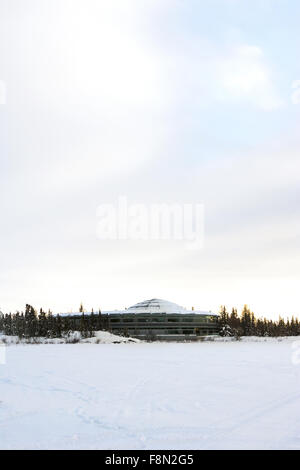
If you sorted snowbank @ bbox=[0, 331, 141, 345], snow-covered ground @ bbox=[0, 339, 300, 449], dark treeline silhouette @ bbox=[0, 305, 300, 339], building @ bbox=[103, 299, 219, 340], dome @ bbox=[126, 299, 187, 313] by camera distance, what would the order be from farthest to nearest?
dome @ bbox=[126, 299, 187, 313] → building @ bbox=[103, 299, 219, 340] → dark treeline silhouette @ bbox=[0, 305, 300, 339] → snowbank @ bbox=[0, 331, 141, 345] → snow-covered ground @ bbox=[0, 339, 300, 449]

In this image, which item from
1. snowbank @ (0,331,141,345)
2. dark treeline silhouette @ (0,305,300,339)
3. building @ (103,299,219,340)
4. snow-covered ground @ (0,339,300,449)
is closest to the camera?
snow-covered ground @ (0,339,300,449)

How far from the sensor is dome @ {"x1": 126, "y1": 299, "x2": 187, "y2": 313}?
138 meters

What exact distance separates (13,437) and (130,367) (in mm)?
10739

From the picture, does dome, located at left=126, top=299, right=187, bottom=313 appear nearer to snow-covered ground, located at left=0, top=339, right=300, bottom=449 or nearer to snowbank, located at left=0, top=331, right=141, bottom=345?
snowbank, located at left=0, top=331, right=141, bottom=345

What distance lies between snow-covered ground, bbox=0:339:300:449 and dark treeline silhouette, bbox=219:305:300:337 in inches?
4586

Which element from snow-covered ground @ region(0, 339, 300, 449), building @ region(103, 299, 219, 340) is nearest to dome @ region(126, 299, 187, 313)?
building @ region(103, 299, 219, 340)

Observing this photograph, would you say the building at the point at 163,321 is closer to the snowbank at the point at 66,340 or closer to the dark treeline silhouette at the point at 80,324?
the dark treeline silhouette at the point at 80,324

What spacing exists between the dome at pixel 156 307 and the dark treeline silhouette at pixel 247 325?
58.3 ft

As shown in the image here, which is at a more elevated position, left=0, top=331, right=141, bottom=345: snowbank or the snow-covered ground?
the snow-covered ground

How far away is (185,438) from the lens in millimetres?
6879

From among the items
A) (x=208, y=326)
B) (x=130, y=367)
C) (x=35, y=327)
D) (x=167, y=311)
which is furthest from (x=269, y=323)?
(x=130, y=367)

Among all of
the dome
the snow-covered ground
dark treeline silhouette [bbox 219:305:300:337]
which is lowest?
dark treeline silhouette [bbox 219:305:300:337]
